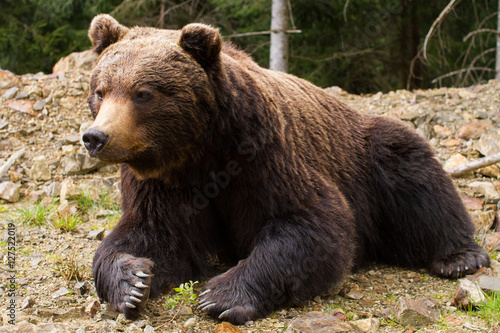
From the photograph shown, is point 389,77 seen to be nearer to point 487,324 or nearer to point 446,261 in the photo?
point 446,261

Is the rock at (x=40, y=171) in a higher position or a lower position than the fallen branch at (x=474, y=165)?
lower

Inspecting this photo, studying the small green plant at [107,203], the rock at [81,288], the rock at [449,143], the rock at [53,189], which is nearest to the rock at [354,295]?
the rock at [81,288]

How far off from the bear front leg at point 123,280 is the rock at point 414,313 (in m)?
1.56

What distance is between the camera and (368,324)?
10.1 feet

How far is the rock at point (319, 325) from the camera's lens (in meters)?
2.86

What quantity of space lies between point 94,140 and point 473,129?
5.15 metres

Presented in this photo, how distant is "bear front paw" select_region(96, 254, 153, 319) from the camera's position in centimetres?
319

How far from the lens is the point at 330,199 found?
12.3ft

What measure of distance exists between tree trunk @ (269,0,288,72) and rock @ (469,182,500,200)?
151 inches

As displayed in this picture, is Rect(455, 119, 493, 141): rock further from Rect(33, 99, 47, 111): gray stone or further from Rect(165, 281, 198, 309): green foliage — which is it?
Rect(33, 99, 47, 111): gray stone

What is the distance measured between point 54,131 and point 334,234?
4.66 m

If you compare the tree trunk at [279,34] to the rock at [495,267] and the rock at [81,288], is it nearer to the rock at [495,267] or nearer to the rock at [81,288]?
the rock at [495,267]

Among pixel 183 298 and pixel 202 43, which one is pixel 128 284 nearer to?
pixel 183 298

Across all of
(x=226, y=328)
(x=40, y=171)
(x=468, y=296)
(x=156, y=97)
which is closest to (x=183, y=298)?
(x=226, y=328)
